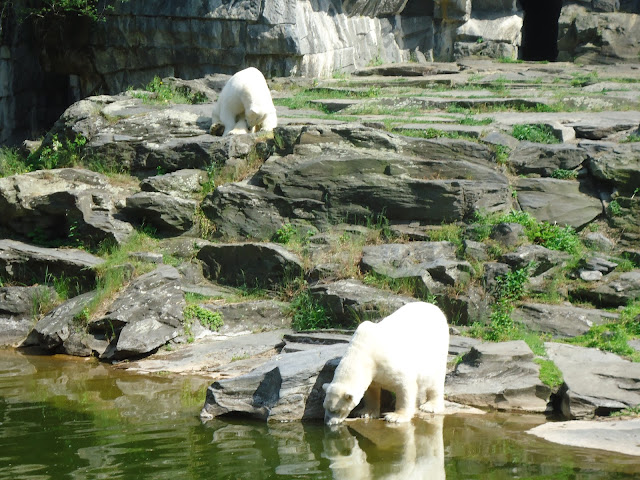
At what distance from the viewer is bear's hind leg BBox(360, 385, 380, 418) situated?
6.82m

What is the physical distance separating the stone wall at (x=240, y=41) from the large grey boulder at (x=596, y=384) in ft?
43.6

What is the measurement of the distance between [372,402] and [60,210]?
259 inches

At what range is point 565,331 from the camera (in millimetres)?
8875

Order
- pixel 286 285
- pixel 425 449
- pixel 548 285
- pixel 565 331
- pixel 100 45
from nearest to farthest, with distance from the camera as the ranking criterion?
pixel 425 449
pixel 565 331
pixel 548 285
pixel 286 285
pixel 100 45

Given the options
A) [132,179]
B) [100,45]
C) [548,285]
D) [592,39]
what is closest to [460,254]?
[548,285]

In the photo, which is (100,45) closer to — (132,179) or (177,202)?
(132,179)

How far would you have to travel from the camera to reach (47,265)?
10.9 metres

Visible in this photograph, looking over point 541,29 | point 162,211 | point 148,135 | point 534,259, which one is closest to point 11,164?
point 148,135

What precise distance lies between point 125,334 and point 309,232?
2987 mm

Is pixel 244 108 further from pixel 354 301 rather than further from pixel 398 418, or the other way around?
pixel 398 418

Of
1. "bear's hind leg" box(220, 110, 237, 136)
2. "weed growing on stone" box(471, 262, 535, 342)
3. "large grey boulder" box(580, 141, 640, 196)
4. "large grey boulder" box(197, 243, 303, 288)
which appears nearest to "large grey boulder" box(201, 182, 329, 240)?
"large grey boulder" box(197, 243, 303, 288)

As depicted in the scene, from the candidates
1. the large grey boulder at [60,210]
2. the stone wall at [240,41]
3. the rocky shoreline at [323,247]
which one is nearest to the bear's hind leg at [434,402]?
the rocky shoreline at [323,247]

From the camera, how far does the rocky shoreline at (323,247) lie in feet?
25.2

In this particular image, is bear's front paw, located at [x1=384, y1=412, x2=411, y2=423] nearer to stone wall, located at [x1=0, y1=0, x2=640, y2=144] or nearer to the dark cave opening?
stone wall, located at [x1=0, y1=0, x2=640, y2=144]
